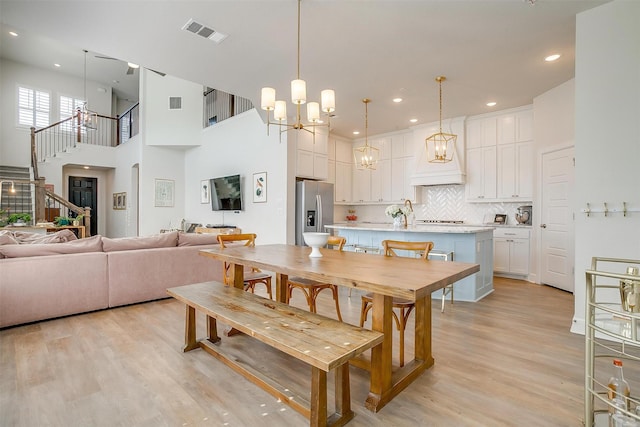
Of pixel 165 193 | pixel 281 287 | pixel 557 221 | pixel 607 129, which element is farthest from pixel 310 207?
pixel 165 193

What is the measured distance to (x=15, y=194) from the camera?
779 centimetres

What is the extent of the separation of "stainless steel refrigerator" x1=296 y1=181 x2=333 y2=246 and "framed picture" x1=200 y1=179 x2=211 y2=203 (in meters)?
3.27

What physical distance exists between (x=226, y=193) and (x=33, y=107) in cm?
717

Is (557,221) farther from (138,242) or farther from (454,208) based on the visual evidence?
(138,242)

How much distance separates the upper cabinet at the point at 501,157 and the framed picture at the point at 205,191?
628 cm

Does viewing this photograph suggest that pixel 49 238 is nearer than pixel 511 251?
Yes

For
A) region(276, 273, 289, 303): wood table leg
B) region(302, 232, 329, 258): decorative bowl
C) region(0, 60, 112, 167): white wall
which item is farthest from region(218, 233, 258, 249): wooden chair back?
region(0, 60, 112, 167): white wall

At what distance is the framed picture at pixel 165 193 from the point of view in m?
8.70

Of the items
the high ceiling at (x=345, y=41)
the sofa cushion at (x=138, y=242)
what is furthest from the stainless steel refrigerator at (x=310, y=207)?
the sofa cushion at (x=138, y=242)

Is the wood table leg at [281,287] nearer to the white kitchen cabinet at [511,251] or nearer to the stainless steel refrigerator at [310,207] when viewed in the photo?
the stainless steel refrigerator at [310,207]

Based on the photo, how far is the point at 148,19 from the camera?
3049 millimetres

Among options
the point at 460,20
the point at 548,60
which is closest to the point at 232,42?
the point at 460,20

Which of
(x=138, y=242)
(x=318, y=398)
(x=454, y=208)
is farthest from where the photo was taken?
(x=454, y=208)

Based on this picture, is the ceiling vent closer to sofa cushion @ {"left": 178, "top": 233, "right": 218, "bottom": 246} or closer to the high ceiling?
the high ceiling
